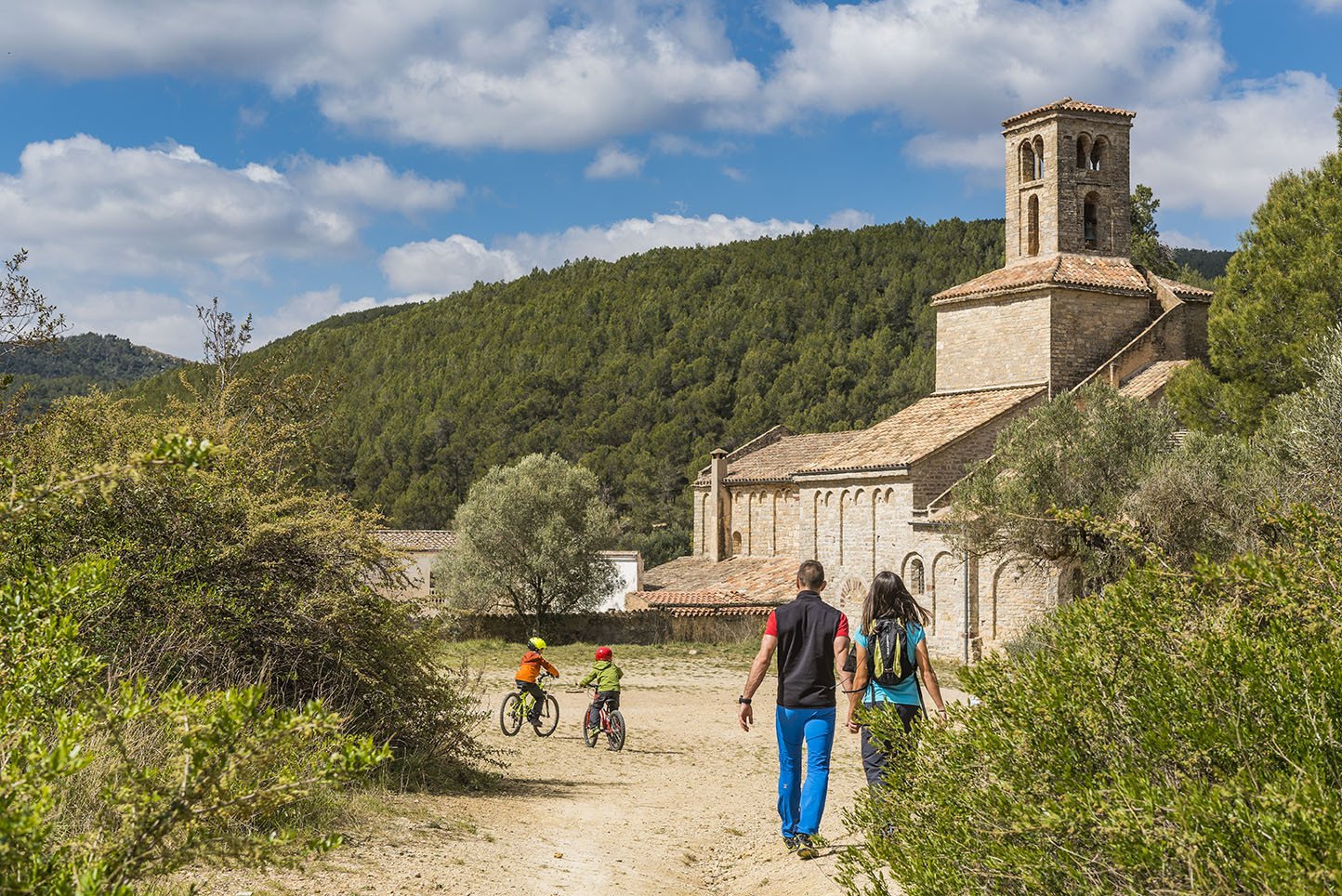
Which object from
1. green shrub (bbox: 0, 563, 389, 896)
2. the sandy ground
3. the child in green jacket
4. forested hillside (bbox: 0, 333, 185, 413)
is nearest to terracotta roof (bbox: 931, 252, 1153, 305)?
the sandy ground

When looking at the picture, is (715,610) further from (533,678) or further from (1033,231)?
(533,678)

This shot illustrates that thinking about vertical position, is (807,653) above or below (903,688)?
above

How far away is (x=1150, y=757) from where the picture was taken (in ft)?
13.9

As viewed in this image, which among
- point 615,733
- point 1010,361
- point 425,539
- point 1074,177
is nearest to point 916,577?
point 1010,361

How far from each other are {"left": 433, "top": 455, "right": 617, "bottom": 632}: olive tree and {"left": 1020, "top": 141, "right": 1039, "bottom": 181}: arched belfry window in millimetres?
18350

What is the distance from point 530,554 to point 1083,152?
21.5 meters

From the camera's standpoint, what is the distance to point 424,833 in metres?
8.11

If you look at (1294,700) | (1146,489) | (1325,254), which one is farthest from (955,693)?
(1294,700)

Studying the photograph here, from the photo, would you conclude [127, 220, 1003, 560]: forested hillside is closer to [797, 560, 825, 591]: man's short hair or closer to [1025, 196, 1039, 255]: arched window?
[1025, 196, 1039, 255]: arched window

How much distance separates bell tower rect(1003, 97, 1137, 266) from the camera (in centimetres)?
2908

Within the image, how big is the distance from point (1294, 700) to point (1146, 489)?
15.2m

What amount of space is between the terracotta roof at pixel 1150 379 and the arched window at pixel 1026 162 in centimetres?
605

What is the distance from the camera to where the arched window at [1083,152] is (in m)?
29.3

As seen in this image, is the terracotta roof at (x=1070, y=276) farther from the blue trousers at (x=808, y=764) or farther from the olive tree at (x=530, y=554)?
the blue trousers at (x=808, y=764)
